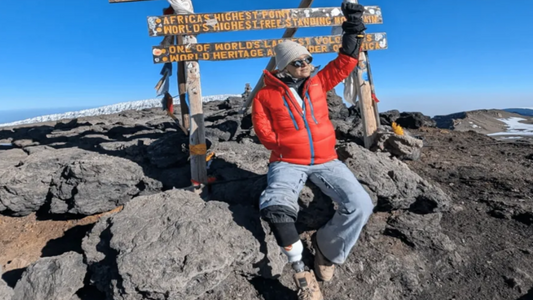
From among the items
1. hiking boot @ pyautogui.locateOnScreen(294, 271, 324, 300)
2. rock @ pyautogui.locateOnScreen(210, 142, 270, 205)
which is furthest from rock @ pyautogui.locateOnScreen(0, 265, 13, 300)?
hiking boot @ pyautogui.locateOnScreen(294, 271, 324, 300)

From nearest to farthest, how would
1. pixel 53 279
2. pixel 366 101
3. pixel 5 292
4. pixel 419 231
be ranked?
pixel 5 292 → pixel 53 279 → pixel 419 231 → pixel 366 101

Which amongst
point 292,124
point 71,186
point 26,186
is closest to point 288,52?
point 292,124

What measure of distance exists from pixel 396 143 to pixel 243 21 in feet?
10.4

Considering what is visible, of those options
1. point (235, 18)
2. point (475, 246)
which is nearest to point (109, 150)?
point (235, 18)

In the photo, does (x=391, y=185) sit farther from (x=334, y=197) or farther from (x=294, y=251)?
(x=294, y=251)

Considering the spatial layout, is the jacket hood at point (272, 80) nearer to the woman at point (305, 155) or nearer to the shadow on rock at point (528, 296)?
the woman at point (305, 155)

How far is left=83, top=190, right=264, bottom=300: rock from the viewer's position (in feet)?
8.50

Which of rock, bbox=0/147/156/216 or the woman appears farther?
rock, bbox=0/147/156/216

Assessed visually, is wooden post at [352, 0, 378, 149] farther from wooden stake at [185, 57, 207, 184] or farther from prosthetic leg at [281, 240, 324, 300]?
prosthetic leg at [281, 240, 324, 300]

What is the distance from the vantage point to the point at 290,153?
3.24 meters

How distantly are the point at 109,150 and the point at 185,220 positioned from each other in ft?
13.0

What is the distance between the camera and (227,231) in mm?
3033

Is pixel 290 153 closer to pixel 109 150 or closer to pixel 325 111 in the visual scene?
pixel 325 111

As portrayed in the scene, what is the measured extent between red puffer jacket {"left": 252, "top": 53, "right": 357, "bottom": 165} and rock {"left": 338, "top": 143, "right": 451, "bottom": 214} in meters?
0.59
